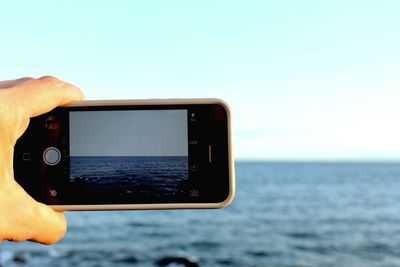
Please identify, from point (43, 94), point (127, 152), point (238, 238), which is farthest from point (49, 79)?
point (238, 238)

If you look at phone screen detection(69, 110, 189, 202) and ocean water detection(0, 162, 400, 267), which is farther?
ocean water detection(0, 162, 400, 267)

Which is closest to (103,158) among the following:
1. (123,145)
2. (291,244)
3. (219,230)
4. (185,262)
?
(123,145)

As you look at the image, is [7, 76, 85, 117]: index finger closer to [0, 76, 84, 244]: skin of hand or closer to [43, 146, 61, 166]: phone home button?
[0, 76, 84, 244]: skin of hand

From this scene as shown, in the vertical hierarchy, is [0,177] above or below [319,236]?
above

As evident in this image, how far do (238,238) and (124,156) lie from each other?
78.5 feet

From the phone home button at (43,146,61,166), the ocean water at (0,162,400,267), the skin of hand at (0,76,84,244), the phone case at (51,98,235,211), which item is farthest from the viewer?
the ocean water at (0,162,400,267)

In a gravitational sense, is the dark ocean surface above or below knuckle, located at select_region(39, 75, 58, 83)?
below

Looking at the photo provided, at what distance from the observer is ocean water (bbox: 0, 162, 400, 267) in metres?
19.6

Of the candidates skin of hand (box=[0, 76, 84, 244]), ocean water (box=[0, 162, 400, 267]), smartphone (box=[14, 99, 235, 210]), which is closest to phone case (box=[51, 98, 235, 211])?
smartphone (box=[14, 99, 235, 210])

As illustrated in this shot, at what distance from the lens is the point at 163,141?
165cm

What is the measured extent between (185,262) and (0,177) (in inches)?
695

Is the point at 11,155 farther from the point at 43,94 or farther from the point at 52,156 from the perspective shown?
the point at 52,156

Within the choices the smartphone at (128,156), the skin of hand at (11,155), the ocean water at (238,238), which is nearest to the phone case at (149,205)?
the smartphone at (128,156)

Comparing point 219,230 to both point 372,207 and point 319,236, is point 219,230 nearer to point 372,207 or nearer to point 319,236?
point 319,236
